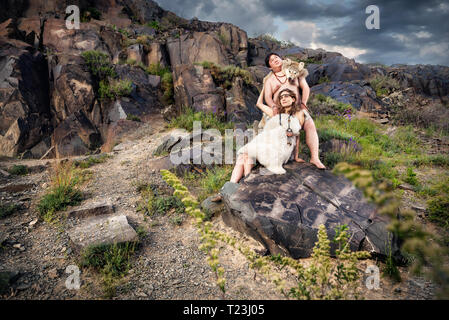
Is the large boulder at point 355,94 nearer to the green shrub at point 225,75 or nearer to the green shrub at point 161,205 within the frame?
the green shrub at point 225,75

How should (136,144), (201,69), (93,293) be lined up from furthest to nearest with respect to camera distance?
(201,69), (136,144), (93,293)

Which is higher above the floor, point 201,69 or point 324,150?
point 201,69

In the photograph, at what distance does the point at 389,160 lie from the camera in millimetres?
6023

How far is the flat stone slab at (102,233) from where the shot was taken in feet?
9.85

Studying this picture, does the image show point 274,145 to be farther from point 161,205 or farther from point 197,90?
point 197,90

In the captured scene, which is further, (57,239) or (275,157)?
(275,157)

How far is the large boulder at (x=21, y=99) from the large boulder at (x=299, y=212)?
8.52 m

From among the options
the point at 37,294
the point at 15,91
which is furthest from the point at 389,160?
the point at 15,91

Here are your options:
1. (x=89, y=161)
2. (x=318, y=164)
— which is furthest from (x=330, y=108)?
(x=89, y=161)

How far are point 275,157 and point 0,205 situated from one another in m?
5.06

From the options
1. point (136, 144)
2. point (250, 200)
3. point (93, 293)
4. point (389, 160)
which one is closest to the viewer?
point (93, 293)

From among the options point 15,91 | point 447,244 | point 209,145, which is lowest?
point 447,244

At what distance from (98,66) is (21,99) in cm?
318

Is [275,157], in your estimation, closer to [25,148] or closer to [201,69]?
[201,69]
